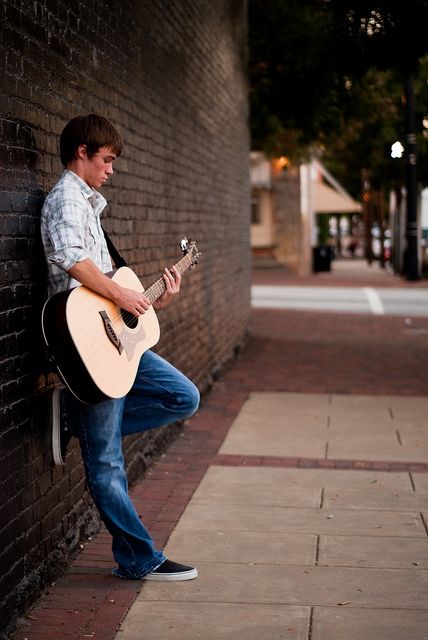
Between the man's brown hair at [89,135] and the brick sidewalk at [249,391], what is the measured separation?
190 cm

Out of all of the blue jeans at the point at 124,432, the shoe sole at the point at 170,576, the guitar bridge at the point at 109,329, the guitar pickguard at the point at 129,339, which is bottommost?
the shoe sole at the point at 170,576

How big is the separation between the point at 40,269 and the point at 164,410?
87 centimetres

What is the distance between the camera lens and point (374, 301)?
2264cm

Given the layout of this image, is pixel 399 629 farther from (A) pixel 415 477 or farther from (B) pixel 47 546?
(A) pixel 415 477

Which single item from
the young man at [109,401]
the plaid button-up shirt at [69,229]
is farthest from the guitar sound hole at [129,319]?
the plaid button-up shirt at [69,229]

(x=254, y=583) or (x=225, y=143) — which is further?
(x=225, y=143)

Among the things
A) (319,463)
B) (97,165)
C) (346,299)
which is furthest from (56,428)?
(346,299)

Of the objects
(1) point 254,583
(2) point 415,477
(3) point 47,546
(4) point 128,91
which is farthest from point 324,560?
(4) point 128,91

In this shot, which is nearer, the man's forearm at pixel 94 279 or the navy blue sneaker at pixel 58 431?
the man's forearm at pixel 94 279

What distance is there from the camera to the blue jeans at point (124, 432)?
186 inches

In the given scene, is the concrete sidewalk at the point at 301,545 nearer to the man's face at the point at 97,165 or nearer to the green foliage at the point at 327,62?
the man's face at the point at 97,165

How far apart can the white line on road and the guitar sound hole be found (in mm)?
14898

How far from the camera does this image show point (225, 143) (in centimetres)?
1235

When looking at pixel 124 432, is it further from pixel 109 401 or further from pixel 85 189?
pixel 85 189
